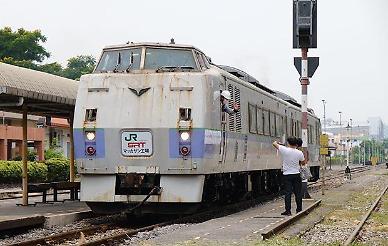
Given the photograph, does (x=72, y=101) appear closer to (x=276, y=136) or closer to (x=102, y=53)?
(x=102, y=53)

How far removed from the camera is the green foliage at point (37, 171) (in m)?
33.4

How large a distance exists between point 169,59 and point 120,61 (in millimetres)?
1006

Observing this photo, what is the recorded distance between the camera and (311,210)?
16016 mm

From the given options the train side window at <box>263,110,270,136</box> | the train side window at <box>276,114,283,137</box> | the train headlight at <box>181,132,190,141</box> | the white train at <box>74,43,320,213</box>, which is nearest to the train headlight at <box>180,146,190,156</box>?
the white train at <box>74,43,320,213</box>

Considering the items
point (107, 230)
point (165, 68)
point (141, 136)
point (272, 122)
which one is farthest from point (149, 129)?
point (272, 122)

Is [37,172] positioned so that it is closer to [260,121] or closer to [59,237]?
[260,121]

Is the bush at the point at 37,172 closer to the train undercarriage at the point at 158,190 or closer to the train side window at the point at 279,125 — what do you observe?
the train side window at the point at 279,125

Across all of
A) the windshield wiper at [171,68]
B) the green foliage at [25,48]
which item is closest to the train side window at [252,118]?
the windshield wiper at [171,68]

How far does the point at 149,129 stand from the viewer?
13.1m

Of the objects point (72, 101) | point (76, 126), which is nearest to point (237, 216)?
point (76, 126)

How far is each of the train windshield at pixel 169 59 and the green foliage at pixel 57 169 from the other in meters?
23.4

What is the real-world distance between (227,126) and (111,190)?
297 cm

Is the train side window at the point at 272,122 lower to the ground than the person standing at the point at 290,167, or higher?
higher

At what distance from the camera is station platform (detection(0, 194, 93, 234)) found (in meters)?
12.3
